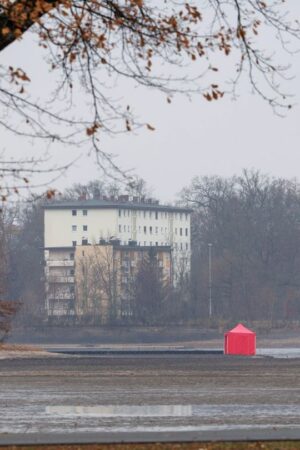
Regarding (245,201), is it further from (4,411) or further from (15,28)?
(15,28)

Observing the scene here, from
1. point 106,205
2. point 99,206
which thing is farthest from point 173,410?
point 99,206

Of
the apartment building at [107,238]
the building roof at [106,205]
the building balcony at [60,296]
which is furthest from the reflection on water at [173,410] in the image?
the building roof at [106,205]

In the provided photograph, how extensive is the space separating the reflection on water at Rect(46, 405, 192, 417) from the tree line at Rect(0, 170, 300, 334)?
343 feet

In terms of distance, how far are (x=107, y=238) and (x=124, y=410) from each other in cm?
15092

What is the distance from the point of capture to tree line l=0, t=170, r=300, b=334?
140 m

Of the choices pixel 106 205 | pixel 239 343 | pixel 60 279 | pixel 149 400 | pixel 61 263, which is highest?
pixel 106 205

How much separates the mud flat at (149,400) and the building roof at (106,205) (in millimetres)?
130342

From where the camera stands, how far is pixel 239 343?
65.2m

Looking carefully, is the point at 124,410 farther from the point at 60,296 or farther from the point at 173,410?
the point at 60,296

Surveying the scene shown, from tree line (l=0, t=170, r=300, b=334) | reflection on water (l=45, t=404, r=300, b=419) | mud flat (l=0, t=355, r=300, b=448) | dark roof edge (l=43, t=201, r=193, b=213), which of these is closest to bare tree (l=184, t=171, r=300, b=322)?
tree line (l=0, t=170, r=300, b=334)

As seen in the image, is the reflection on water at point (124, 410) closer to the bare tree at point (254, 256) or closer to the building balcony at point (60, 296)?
the bare tree at point (254, 256)

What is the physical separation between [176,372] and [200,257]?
122m

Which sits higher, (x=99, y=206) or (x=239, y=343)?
(x=99, y=206)

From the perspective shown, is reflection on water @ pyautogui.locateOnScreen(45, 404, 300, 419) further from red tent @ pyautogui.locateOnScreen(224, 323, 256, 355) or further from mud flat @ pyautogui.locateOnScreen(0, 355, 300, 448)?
red tent @ pyautogui.locateOnScreen(224, 323, 256, 355)
